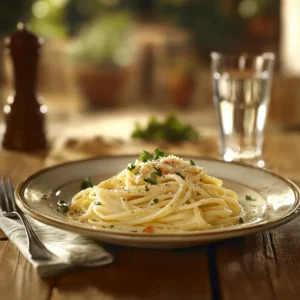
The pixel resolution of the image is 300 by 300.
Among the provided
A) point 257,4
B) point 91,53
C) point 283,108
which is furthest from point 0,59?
point 283,108

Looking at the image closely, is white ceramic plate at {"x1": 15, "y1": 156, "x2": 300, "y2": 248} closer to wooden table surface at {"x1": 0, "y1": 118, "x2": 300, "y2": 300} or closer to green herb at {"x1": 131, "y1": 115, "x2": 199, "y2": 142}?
wooden table surface at {"x1": 0, "y1": 118, "x2": 300, "y2": 300}

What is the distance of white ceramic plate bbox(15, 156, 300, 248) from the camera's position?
914mm

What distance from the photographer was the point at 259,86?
1.80 m

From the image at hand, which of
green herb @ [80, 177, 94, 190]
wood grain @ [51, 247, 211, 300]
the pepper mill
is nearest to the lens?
wood grain @ [51, 247, 211, 300]

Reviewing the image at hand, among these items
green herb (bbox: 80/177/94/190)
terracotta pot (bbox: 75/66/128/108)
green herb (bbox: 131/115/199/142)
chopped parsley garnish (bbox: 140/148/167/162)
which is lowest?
terracotta pot (bbox: 75/66/128/108)

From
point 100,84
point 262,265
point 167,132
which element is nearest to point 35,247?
point 262,265

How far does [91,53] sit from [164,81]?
1.06 metres

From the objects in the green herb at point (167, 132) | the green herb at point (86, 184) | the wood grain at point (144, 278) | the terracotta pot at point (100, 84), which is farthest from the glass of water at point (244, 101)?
the terracotta pot at point (100, 84)

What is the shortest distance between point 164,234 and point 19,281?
23 cm

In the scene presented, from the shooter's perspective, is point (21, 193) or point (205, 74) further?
point (205, 74)

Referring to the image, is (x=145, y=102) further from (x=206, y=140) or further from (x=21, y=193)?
(x=21, y=193)

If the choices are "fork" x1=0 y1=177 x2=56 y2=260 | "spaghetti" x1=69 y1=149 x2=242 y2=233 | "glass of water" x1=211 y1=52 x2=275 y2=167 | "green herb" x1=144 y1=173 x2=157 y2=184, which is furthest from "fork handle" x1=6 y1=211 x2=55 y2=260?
"glass of water" x1=211 y1=52 x2=275 y2=167

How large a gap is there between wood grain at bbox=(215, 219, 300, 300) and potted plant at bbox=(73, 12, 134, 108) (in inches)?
187

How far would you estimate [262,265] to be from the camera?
3.17 ft
